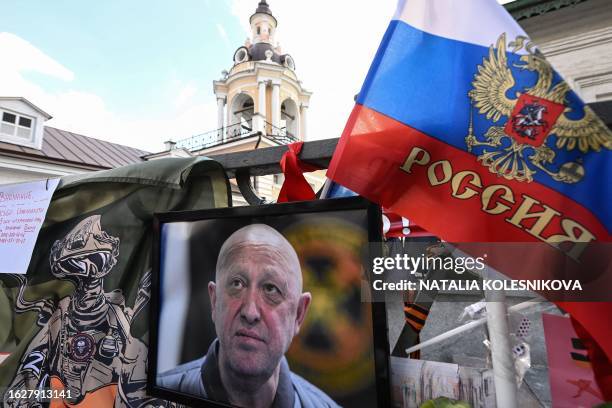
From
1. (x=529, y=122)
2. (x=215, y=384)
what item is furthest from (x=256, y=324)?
(x=529, y=122)

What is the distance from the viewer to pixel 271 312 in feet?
3.04

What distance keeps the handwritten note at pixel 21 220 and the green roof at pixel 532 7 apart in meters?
5.58

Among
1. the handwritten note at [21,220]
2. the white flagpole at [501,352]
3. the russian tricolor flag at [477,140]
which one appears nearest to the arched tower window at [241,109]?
the handwritten note at [21,220]

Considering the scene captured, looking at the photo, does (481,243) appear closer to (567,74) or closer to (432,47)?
(432,47)

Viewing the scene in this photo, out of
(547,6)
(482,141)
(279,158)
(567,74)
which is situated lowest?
(482,141)

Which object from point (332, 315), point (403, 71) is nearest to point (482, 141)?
point (403, 71)

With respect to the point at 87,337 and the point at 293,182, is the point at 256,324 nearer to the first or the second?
the point at 293,182

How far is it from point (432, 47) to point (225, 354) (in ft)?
3.35

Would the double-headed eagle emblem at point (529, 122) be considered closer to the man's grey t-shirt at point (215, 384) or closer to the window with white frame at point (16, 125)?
the man's grey t-shirt at point (215, 384)

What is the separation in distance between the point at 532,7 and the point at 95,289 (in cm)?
594

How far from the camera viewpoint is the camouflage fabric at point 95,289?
1.19 m

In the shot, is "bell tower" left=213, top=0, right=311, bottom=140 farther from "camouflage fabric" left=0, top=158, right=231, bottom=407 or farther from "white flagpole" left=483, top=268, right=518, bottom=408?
"white flagpole" left=483, top=268, right=518, bottom=408

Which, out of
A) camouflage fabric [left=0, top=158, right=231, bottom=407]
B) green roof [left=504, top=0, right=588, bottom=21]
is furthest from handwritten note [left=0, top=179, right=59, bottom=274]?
green roof [left=504, top=0, right=588, bottom=21]

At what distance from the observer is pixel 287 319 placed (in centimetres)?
91
